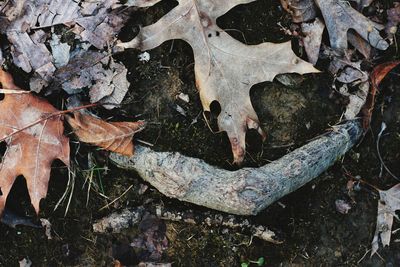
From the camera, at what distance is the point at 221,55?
11.0ft

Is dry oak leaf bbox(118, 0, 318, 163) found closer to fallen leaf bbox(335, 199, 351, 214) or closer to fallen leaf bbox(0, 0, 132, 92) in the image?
fallen leaf bbox(0, 0, 132, 92)

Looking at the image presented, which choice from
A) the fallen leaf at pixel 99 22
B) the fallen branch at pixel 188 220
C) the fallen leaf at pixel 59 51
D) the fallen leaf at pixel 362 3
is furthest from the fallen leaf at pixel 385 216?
the fallen leaf at pixel 59 51

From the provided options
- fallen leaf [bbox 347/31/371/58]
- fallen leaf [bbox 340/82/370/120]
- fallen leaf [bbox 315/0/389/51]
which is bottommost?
fallen leaf [bbox 340/82/370/120]

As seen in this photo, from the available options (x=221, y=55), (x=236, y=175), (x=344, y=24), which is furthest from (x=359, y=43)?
(x=236, y=175)

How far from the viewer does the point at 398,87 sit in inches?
143

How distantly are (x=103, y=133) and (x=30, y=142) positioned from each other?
17.9 inches

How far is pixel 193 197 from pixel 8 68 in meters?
1.48

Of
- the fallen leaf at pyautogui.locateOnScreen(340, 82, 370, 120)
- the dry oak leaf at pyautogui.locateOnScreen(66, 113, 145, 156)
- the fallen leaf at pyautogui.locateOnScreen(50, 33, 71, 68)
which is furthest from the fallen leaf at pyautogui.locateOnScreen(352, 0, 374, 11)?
the fallen leaf at pyautogui.locateOnScreen(50, 33, 71, 68)

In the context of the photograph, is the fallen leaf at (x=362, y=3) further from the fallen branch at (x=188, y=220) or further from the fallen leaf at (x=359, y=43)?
the fallen branch at (x=188, y=220)

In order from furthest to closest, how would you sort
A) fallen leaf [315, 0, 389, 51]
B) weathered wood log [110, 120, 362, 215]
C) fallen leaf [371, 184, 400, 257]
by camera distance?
fallen leaf [371, 184, 400, 257]
fallen leaf [315, 0, 389, 51]
weathered wood log [110, 120, 362, 215]

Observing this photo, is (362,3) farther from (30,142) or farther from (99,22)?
(30,142)

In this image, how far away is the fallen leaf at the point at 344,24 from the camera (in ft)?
11.4

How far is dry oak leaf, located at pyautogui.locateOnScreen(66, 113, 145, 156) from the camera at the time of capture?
340cm

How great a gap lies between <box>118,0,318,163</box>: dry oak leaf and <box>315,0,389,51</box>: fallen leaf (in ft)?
1.11
